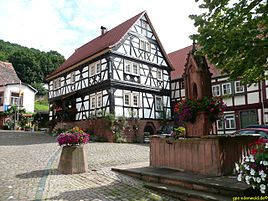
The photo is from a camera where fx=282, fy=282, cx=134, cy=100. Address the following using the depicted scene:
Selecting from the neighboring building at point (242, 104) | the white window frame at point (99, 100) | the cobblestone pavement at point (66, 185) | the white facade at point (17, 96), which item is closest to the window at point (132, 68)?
the white window frame at point (99, 100)

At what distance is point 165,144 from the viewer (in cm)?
820

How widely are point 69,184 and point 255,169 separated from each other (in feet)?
15.6

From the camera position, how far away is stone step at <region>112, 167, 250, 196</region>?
5.38 m

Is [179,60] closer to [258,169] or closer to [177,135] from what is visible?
[177,135]

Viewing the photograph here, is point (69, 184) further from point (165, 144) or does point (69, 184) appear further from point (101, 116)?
point (101, 116)

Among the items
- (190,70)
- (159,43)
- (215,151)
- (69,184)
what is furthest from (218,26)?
(159,43)

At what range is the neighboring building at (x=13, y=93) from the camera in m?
37.2

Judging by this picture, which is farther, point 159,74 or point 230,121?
point 159,74

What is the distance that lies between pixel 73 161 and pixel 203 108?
4319 mm

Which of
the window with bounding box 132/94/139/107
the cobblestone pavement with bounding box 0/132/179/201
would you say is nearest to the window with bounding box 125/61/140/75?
the window with bounding box 132/94/139/107

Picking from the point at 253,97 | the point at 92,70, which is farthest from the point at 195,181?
the point at 253,97

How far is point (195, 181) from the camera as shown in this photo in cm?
609

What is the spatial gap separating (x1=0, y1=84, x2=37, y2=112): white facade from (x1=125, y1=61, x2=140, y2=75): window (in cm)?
2077

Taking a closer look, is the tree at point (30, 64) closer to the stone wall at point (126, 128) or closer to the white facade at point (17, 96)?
the white facade at point (17, 96)
